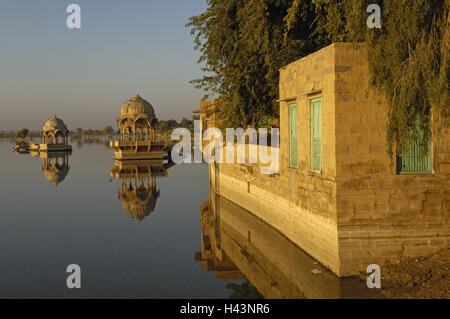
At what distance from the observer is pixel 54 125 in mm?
60219

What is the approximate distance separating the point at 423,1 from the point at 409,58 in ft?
3.06

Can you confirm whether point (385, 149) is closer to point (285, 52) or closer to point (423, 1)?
point (423, 1)

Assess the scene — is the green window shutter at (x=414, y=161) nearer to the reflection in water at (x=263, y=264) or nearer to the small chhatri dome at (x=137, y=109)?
the reflection in water at (x=263, y=264)

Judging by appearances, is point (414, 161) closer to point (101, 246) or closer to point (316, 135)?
point (316, 135)

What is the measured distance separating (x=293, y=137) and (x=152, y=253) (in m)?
4.53

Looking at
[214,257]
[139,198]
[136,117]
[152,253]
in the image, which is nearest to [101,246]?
[152,253]

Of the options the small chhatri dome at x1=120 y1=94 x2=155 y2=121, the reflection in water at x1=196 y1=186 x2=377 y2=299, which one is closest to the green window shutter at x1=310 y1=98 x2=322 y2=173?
the reflection in water at x1=196 y1=186 x2=377 y2=299

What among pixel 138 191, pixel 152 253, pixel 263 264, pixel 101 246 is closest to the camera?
pixel 263 264

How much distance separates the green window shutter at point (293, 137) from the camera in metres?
10.9

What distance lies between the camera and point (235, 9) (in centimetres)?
1609

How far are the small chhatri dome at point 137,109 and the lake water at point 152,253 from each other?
21.5 metres

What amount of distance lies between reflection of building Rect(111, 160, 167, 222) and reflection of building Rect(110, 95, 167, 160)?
4077 mm

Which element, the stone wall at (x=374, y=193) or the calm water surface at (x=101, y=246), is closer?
the stone wall at (x=374, y=193)

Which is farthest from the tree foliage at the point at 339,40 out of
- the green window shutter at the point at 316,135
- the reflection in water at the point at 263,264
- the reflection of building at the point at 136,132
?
the reflection of building at the point at 136,132
